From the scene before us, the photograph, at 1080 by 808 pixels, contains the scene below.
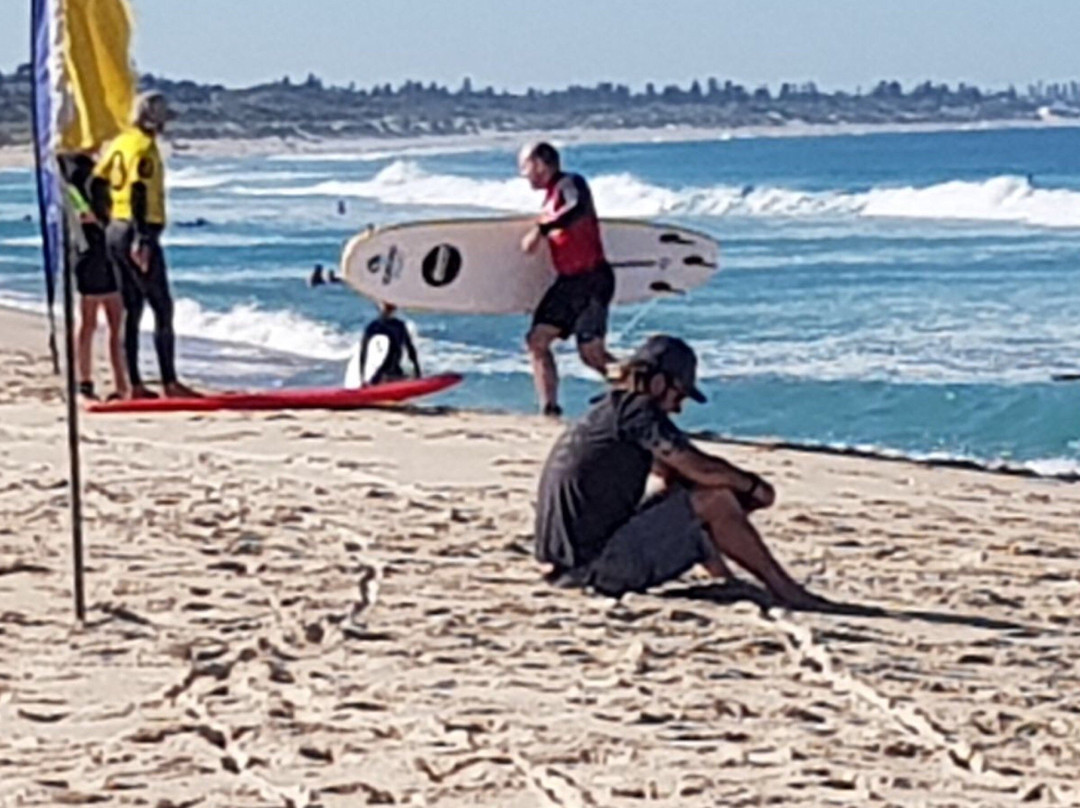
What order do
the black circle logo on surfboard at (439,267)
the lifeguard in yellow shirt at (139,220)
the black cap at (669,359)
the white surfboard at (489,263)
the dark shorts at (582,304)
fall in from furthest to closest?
the black circle logo on surfboard at (439,267)
the white surfboard at (489,263)
the dark shorts at (582,304)
the lifeguard in yellow shirt at (139,220)
the black cap at (669,359)

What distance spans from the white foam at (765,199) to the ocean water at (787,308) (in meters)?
0.09

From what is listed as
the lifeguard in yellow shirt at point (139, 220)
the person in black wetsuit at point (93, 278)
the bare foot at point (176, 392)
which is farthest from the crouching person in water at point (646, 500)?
the bare foot at point (176, 392)

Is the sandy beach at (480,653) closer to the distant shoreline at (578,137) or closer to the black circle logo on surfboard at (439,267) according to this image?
the black circle logo on surfboard at (439,267)

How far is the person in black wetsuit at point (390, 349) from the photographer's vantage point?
44.7ft

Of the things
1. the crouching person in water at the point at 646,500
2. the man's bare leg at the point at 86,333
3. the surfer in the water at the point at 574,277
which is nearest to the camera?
the crouching person in water at the point at 646,500

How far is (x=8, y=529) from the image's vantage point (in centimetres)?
909

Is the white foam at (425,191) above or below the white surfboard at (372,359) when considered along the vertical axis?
below

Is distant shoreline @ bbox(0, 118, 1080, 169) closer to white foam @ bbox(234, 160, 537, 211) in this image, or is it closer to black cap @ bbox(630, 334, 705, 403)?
white foam @ bbox(234, 160, 537, 211)

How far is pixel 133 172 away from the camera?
11.8 metres

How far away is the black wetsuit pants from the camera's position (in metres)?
12.1

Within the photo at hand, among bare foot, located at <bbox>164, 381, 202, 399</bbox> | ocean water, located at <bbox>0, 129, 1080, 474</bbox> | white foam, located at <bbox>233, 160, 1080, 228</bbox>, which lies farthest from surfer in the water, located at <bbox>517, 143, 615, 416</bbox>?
white foam, located at <bbox>233, 160, 1080, 228</bbox>

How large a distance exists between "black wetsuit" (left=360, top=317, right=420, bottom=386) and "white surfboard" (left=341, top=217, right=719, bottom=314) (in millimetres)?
280

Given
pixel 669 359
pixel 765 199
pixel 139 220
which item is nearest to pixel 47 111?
pixel 669 359

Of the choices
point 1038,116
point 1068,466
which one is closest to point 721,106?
point 1038,116
